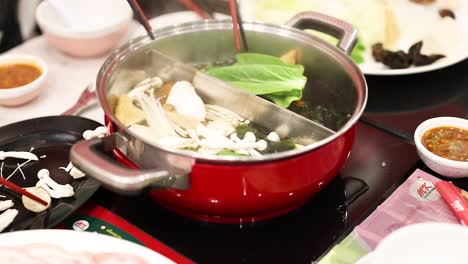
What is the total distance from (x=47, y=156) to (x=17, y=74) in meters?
0.46

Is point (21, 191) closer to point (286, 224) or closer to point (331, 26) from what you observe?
point (286, 224)

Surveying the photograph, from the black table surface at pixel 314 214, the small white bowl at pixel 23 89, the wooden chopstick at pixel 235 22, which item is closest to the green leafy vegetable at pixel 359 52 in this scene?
the black table surface at pixel 314 214

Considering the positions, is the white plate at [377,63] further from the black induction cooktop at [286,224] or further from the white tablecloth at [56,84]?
the black induction cooktop at [286,224]

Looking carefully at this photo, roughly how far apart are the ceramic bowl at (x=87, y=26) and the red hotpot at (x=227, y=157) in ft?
1.41

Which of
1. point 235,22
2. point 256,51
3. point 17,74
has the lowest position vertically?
point 17,74

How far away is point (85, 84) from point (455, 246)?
1287 millimetres

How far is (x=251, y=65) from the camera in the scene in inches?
60.2

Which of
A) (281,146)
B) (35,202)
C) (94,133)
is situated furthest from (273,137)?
(35,202)

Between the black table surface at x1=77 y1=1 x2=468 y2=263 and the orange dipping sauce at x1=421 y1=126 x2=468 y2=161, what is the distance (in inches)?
2.0

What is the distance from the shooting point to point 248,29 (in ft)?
5.08

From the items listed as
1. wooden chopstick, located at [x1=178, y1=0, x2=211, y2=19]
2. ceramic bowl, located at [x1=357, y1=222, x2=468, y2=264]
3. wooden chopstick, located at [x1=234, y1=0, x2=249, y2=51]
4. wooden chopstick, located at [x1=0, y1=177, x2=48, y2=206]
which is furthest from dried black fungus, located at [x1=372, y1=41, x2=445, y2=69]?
wooden chopstick, located at [x1=0, y1=177, x2=48, y2=206]

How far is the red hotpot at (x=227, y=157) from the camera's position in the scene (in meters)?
1.08

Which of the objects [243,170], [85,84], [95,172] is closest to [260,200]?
[243,170]

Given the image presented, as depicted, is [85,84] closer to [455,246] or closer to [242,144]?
[242,144]
